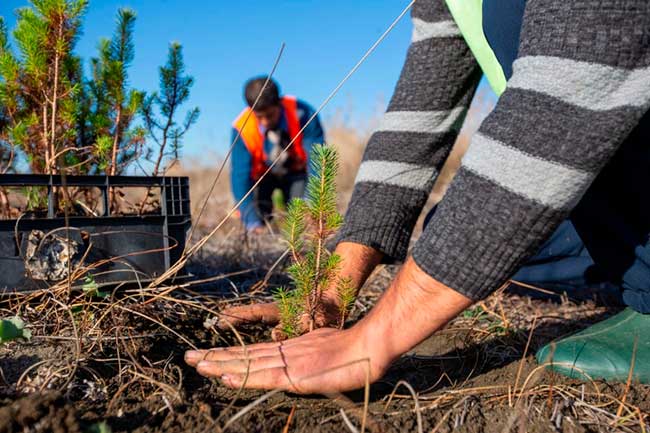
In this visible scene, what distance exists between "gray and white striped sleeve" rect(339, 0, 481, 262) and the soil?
0.42 meters

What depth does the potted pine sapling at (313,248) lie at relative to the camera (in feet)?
4.52

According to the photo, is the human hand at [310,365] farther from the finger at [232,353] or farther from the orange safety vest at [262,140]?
the orange safety vest at [262,140]

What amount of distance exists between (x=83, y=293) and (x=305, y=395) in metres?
0.75

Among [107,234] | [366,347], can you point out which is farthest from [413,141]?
[107,234]

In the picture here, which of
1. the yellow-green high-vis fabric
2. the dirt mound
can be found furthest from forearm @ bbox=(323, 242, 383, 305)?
the dirt mound

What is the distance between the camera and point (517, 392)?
4.42 feet

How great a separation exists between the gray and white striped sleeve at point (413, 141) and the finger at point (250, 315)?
1.10 ft

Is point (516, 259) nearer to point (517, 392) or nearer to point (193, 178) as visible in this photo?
point (517, 392)

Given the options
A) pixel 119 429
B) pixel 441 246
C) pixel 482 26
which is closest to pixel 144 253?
pixel 119 429

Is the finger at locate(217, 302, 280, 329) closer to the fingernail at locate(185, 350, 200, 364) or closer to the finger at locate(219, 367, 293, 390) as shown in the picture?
the fingernail at locate(185, 350, 200, 364)

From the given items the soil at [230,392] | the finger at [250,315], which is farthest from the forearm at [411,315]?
the finger at [250,315]

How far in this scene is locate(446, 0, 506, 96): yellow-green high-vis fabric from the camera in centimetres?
162

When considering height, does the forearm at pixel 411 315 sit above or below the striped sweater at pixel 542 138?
below

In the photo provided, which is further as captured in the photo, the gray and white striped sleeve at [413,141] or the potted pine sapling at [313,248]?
the gray and white striped sleeve at [413,141]
